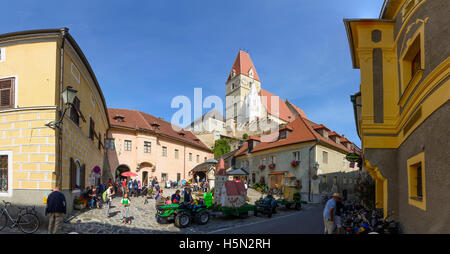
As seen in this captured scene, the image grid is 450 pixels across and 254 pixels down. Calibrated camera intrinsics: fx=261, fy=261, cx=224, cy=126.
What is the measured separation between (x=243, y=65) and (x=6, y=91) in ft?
246

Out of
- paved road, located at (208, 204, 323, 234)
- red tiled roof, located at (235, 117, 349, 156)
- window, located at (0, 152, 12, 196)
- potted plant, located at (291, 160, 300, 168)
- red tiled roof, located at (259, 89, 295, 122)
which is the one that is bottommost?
paved road, located at (208, 204, 323, 234)

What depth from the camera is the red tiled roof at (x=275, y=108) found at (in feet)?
237

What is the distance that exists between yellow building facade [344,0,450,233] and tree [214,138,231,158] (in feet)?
161

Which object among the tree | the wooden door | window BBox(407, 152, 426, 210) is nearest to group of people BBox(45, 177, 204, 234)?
window BBox(407, 152, 426, 210)

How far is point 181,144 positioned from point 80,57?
25533 mm

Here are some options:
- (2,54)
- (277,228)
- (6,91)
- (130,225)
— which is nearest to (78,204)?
(130,225)

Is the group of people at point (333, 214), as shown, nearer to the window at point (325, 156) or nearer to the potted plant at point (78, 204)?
the potted plant at point (78, 204)

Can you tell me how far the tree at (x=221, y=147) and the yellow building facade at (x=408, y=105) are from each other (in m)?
49.0

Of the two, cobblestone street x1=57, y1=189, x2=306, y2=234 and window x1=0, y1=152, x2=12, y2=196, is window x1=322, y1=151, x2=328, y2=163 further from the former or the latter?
window x1=0, y1=152, x2=12, y2=196

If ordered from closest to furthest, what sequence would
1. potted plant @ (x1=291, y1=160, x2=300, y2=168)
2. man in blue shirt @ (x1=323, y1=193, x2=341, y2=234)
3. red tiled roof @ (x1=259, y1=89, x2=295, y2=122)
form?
man in blue shirt @ (x1=323, y1=193, x2=341, y2=234) < potted plant @ (x1=291, y1=160, x2=300, y2=168) < red tiled roof @ (x1=259, y1=89, x2=295, y2=122)

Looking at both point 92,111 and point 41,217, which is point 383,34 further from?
point 92,111

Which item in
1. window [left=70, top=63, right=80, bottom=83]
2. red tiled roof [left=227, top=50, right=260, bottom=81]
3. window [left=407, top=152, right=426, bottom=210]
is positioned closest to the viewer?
window [left=407, top=152, right=426, bottom=210]

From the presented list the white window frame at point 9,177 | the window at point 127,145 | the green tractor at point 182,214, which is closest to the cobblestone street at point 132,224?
the green tractor at point 182,214

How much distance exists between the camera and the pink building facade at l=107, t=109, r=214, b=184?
99.1 feet
